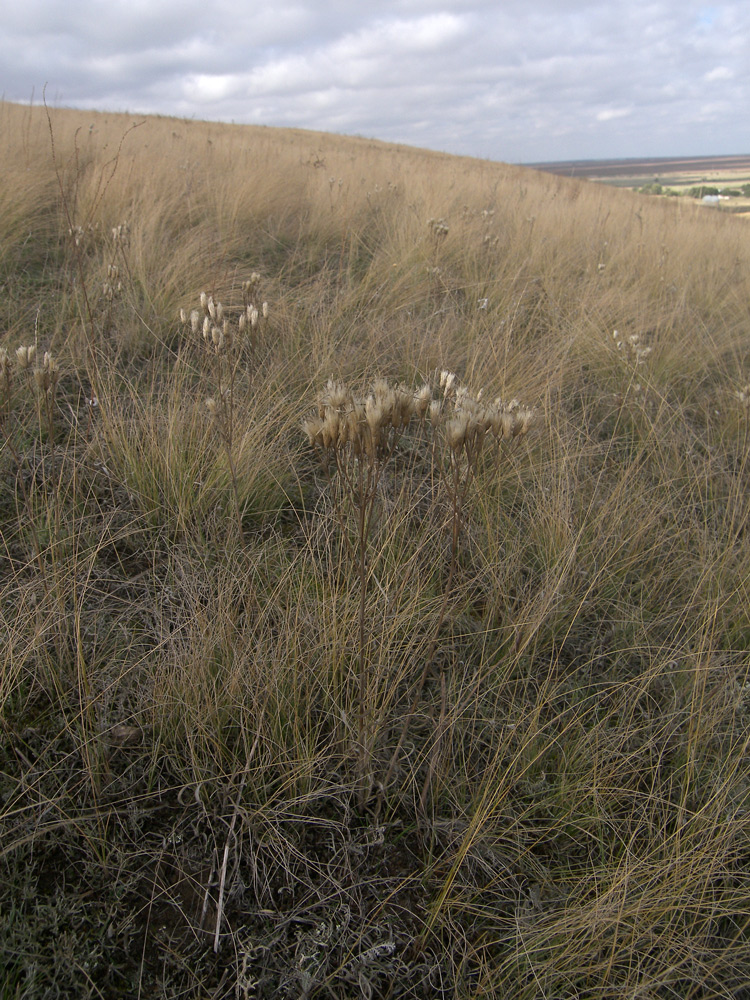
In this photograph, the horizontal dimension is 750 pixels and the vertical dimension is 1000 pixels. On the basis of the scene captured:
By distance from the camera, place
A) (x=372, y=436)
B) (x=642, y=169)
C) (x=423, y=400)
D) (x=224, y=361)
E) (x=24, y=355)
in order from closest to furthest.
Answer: (x=372, y=436), (x=423, y=400), (x=24, y=355), (x=224, y=361), (x=642, y=169)

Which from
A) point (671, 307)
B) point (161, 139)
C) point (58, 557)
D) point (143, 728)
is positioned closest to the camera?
point (143, 728)

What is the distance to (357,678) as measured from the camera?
5.27 feet

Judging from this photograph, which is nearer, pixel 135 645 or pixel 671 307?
pixel 135 645

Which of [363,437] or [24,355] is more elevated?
[24,355]

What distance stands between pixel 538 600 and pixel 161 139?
8656 mm

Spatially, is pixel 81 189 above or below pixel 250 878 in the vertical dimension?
above

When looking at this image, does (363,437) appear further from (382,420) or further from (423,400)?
(423,400)

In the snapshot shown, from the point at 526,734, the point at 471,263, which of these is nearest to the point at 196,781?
the point at 526,734

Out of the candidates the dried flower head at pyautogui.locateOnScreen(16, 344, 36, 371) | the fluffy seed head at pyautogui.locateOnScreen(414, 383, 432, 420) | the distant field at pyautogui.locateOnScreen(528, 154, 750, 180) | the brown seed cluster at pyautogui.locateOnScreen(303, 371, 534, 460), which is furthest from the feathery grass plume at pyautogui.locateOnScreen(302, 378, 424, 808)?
the distant field at pyautogui.locateOnScreen(528, 154, 750, 180)

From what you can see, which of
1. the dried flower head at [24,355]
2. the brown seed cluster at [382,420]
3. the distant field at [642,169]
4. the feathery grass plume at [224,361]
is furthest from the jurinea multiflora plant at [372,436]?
the distant field at [642,169]

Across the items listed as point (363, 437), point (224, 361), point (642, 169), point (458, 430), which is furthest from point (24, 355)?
point (642, 169)

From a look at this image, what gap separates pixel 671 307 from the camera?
447cm

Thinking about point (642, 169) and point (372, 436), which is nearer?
point (372, 436)

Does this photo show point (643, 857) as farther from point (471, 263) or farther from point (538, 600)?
point (471, 263)
